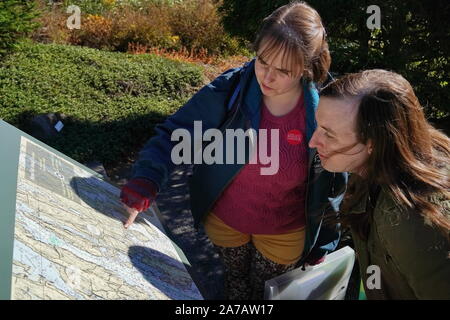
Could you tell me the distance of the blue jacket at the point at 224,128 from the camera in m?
2.22

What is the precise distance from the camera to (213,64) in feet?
28.7

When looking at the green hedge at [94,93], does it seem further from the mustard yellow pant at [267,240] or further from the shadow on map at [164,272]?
the shadow on map at [164,272]

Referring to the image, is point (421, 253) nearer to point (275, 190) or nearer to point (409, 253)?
point (409, 253)

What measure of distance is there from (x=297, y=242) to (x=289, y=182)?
0.35 meters

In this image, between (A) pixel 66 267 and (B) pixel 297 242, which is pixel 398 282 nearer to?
(B) pixel 297 242

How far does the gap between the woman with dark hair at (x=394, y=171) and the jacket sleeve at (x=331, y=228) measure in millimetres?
429

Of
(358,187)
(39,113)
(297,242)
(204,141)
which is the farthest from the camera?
(39,113)

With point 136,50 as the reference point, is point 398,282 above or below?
below

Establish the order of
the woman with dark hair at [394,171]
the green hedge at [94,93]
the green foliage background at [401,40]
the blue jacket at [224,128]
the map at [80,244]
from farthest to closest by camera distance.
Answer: the green hedge at [94,93] < the green foliage background at [401,40] < the blue jacket at [224,128] < the woman with dark hair at [394,171] < the map at [80,244]

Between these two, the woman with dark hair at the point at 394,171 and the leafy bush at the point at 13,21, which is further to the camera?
the leafy bush at the point at 13,21

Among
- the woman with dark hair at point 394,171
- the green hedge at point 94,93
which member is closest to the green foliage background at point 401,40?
the green hedge at point 94,93

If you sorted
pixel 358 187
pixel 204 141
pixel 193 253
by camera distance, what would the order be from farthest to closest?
1. pixel 193 253
2. pixel 204 141
3. pixel 358 187

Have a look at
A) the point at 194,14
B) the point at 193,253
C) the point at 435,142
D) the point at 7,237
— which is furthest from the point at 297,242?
the point at 194,14

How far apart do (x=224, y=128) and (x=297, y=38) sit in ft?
1.69
